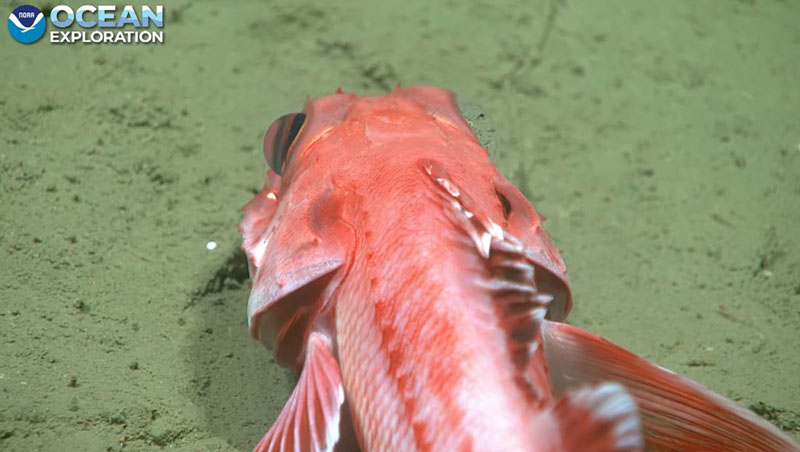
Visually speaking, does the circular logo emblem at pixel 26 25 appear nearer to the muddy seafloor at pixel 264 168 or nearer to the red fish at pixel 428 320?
the muddy seafloor at pixel 264 168

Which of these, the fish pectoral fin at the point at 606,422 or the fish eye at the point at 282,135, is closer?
the fish pectoral fin at the point at 606,422

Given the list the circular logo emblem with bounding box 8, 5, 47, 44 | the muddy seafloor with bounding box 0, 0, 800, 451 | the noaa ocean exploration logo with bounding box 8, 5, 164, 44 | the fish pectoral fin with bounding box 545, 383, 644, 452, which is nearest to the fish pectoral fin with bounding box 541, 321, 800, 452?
the fish pectoral fin with bounding box 545, 383, 644, 452

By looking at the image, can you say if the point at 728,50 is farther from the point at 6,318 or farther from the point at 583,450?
the point at 6,318

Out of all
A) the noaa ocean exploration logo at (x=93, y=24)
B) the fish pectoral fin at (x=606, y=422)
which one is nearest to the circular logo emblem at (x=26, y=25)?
the noaa ocean exploration logo at (x=93, y=24)

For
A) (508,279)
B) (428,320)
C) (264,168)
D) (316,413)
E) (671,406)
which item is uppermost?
(508,279)

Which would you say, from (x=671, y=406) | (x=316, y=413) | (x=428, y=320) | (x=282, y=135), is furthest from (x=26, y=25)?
(x=671, y=406)

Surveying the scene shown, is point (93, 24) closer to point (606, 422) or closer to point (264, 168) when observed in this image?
point (264, 168)

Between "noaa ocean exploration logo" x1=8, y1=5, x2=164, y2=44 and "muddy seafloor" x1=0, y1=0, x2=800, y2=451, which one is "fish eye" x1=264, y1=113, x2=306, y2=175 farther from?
"noaa ocean exploration logo" x1=8, y1=5, x2=164, y2=44
